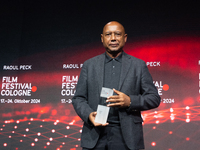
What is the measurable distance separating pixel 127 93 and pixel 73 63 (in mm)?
2459

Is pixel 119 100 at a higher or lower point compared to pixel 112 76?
lower

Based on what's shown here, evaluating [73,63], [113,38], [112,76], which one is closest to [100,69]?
[112,76]

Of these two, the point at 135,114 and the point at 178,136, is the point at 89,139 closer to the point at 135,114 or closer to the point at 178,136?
the point at 135,114

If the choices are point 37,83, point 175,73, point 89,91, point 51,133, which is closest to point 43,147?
point 51,133

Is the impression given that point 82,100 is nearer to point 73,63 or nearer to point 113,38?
point 113,38

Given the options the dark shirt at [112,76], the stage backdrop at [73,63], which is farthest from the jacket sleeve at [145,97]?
the stage backdrop at [73,63]

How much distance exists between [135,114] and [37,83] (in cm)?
274

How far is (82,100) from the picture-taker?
1.39m

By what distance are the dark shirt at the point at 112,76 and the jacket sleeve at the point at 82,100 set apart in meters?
0.11

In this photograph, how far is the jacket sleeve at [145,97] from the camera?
1.28 m

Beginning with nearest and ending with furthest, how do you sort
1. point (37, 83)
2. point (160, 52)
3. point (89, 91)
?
point (89, 91) → point (160, 52) → point (37, 83)

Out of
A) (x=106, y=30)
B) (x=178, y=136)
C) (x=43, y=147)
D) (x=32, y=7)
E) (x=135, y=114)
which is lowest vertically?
(x=43, y=147)

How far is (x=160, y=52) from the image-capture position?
3.48 m

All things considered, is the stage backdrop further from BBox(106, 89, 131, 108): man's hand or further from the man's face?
BBox(106, 89, 131, 108): man's hand
